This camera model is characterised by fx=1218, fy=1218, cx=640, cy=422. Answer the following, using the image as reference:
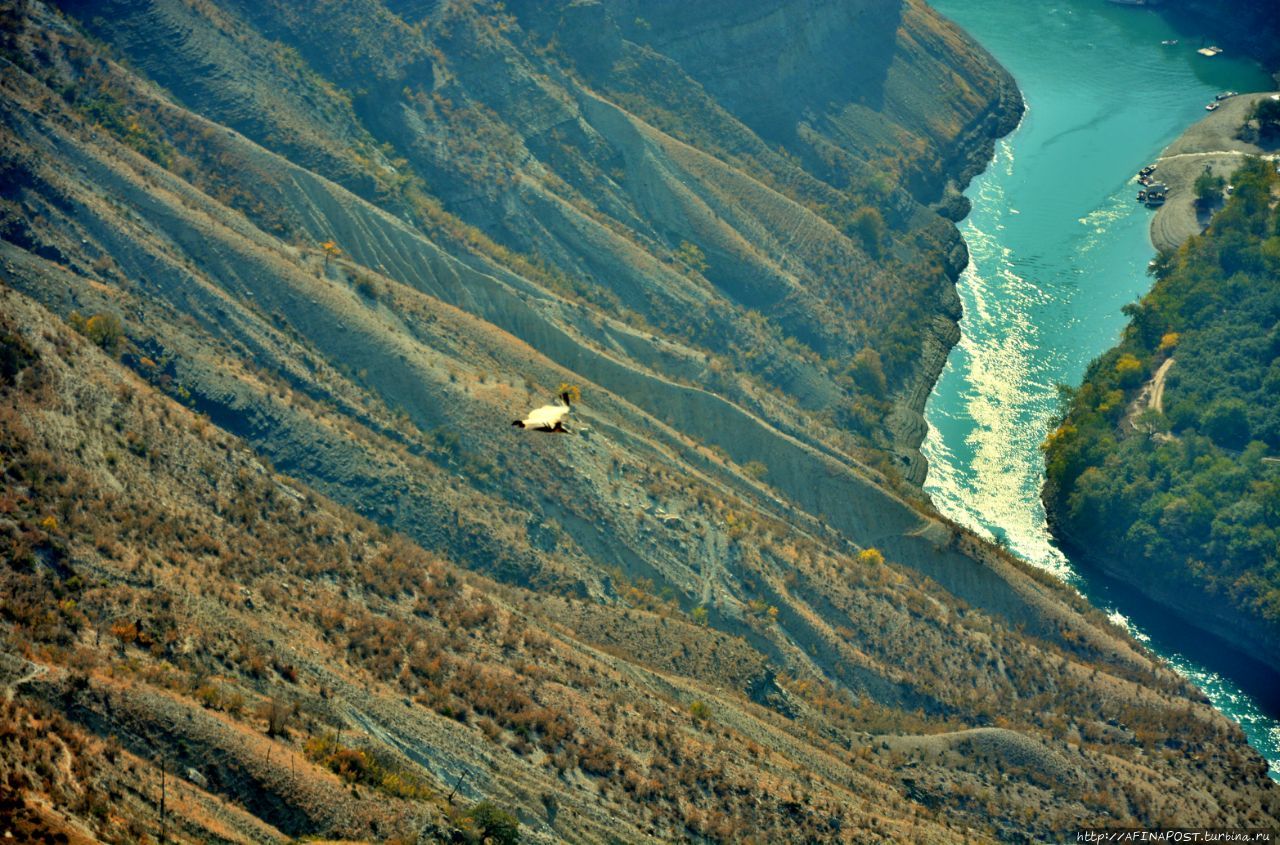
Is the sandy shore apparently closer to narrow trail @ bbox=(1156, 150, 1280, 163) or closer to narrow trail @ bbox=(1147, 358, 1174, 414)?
narrow trail @ bbox=(1156, 150, 1280, 163)

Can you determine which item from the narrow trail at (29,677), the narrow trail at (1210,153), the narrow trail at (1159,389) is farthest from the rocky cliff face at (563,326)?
the narrow trail at (1210,153)

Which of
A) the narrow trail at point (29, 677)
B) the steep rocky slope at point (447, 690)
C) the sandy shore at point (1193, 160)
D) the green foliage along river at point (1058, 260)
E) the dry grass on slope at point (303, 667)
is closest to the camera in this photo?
the narrow trail at point (29, 677)

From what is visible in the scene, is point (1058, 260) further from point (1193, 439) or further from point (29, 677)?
point (29, 677)

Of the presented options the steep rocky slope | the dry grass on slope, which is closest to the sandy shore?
the steep rocky slope

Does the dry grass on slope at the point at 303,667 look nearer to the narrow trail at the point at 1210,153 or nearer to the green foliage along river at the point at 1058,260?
the green foliage along river at the point at 1058,260

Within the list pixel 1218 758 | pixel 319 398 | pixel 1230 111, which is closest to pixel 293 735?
pixel 319 398

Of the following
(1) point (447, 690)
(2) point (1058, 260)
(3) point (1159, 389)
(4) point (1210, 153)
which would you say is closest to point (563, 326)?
(1) point (447, 690)
